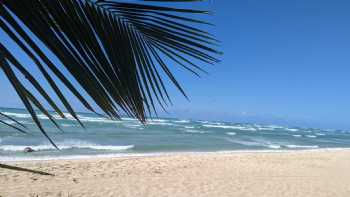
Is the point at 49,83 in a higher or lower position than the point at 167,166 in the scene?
higher

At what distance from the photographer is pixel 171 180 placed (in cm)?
827

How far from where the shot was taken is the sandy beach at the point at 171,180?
701 cm

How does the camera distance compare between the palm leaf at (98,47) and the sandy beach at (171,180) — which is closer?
the palm leaf at (98,47)

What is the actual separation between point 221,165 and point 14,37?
11148 millimetres

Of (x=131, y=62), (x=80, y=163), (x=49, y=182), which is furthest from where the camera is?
(x=80, y=163)

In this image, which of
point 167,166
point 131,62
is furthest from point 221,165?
point 131,62

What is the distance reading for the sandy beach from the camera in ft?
23.0

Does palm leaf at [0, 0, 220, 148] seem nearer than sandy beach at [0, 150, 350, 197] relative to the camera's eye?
Yes

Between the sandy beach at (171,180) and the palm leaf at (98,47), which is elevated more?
the palm leaf at (98,47)

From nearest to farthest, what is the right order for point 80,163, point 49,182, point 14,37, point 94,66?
point 14,37 < point 94,66 < point 49,182 < point 80,163

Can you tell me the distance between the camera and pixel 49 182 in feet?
24.6

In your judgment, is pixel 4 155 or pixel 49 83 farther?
pixel 4 155

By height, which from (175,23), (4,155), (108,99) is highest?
(175,23)

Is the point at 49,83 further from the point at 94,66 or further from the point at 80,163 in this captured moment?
the point at 80,163
